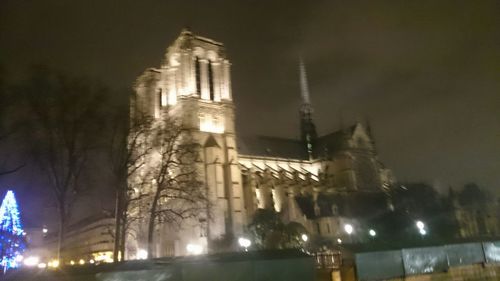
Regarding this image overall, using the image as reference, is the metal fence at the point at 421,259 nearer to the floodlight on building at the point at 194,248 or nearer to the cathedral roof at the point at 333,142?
the floodlight on building at the point at 194,248

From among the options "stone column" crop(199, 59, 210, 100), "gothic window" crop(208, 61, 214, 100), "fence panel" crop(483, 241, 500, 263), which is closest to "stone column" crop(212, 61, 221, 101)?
"gothic window" crop(208, 61, 214, 100)

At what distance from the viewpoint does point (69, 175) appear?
28.0m

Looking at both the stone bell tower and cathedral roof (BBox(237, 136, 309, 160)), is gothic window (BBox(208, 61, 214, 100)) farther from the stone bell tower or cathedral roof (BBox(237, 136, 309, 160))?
cathedral roof (BBox(237, 136, 309, 160))

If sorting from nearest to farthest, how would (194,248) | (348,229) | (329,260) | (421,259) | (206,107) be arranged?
1. (329,260)
2. (421,259)
3. (194,248)
4. (348,229)
5. (206,107)

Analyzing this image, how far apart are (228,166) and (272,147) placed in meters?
26.1

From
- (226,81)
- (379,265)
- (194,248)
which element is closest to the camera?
(379,265)

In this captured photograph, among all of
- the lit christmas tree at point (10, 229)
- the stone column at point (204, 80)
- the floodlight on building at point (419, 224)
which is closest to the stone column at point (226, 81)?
the stone column at point (204, 80)

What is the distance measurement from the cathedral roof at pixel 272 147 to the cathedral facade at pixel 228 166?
0.90 ft

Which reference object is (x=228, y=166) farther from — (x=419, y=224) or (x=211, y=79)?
(x=419, y=224)

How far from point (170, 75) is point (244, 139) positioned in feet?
72.1

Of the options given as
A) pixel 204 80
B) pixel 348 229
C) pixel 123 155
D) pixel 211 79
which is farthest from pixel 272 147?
pixel 123 155

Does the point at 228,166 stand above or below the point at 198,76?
below

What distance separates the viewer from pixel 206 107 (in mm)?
64688

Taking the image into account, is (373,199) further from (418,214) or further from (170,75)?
(170,75)
